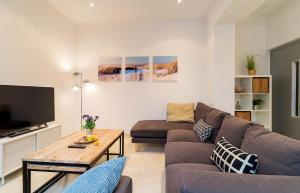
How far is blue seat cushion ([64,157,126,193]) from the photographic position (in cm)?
92

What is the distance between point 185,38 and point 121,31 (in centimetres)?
157

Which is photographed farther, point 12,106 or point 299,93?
point 299,93

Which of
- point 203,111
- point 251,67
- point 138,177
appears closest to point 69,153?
point 138,177

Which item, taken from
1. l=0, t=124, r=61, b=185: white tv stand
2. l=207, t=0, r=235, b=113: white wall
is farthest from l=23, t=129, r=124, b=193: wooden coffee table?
l=207, t=0, r=235, b=113: white wall

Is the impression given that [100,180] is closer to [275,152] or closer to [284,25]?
[275,152]

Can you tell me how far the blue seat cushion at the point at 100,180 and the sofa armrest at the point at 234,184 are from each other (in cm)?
34

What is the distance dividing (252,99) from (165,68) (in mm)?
2023

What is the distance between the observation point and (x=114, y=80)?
206 inches

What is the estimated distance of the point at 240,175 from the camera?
108 centimetres

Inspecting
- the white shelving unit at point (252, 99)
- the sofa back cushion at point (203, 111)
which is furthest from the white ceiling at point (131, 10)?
the sofa back cushion at point (203, 111)

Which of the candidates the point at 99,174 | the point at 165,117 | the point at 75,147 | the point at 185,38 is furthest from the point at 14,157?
the point at 185,38

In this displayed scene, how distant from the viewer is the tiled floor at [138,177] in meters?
2.47

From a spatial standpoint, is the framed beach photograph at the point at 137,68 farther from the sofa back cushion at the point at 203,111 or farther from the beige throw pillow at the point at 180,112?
the sofa back cushion at the point at 203,111

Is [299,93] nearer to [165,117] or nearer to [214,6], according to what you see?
[214,6]
